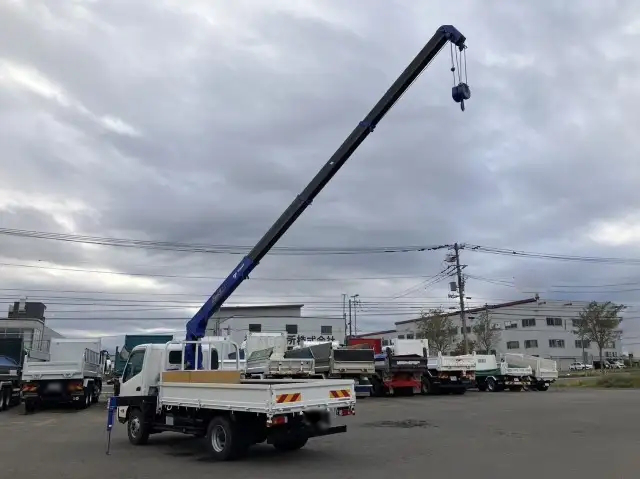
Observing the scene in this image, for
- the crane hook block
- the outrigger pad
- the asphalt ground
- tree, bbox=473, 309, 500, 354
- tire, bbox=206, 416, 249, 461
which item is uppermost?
the crane hook block

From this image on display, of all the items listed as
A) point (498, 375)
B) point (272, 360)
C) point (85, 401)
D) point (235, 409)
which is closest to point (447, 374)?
point (498, 375)

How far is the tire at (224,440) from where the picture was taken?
33.9ft

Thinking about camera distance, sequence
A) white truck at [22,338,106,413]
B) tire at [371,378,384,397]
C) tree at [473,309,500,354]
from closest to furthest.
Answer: white truck at [22,338,106,413] → tire at [371,378,384,397] → tree at [473,309,500,354]

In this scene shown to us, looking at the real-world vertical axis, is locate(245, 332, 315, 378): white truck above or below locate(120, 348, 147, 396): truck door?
above

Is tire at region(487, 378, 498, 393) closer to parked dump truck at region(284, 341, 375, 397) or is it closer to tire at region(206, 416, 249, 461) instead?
parked dump truck at region(284, 341, 375, 397)

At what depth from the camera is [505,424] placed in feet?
52.7

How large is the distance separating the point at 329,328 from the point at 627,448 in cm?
8810

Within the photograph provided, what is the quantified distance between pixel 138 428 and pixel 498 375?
29.9m

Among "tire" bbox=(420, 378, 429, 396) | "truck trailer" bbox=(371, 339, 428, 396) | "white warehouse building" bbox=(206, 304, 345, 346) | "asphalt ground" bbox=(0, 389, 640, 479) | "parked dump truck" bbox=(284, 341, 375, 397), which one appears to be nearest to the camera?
"asphalt ground" bbox=(0, 389, 640, 479)

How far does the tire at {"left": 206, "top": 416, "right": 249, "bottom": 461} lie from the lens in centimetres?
1034

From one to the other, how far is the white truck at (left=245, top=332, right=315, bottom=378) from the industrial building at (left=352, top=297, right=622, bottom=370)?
71.7 m

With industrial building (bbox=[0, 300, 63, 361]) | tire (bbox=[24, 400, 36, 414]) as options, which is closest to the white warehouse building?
industrial building (bbox=[0, 300, 63, 361])

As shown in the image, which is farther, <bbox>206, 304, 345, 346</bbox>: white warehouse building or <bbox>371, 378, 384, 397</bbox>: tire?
<bbox>206, 304, 345, 346</bbox>: white warehouse building

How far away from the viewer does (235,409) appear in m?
10.2
